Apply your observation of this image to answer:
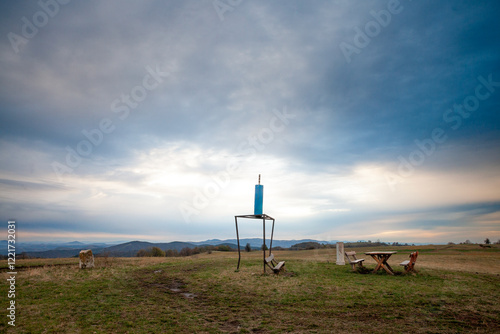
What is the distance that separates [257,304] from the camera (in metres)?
7.82

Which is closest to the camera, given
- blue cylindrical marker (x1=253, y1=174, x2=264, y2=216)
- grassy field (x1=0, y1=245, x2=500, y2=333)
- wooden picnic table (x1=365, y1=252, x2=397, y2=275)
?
grassy field (x1=0, y1=245, x2=500, y2=333)

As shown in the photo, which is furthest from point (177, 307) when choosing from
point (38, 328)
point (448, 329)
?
point (448, 329)

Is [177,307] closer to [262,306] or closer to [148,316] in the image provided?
[148,316]

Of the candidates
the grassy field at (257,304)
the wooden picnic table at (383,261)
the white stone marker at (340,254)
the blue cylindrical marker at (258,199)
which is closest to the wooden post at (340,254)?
the white stone marker at (340,254)

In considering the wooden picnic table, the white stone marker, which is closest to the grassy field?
the wooden picnic table

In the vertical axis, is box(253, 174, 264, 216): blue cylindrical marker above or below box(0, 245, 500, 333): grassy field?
above

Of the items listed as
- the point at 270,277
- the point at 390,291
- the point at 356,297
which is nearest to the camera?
the point at 356,297

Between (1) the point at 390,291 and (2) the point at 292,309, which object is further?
(1) the point at 390,291

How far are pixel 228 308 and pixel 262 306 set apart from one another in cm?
98

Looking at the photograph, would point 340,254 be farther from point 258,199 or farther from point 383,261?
point 258,199

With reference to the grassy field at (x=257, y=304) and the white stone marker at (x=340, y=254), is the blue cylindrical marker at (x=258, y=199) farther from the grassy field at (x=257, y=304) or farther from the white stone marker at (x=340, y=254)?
the white stone marker at (x=340, y=254)

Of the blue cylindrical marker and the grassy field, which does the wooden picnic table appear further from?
the blue cylindrical marker

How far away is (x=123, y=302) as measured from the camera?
25.7 ft

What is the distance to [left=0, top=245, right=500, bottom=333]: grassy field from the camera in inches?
231
